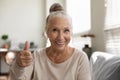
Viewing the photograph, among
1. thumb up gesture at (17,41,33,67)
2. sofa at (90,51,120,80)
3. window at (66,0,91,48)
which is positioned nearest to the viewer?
thumb up gesture at (17,41,33,67)

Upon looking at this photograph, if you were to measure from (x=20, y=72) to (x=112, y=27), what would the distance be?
2.02 meters

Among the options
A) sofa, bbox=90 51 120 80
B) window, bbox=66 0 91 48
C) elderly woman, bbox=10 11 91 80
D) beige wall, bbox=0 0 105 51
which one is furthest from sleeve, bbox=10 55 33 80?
beige wall, bbox=0 0 105 51

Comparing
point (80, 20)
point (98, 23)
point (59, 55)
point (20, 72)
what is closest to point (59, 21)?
point (59, 55)

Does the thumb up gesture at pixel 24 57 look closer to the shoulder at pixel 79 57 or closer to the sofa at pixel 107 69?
the shoulder at pixel 79 57

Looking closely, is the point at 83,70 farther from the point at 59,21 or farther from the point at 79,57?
the point at 59,21

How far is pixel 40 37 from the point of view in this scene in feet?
21.1

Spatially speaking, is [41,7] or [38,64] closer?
[38,64]

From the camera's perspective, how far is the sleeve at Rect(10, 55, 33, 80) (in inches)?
43.0

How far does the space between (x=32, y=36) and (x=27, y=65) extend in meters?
5.36

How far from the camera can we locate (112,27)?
289cm

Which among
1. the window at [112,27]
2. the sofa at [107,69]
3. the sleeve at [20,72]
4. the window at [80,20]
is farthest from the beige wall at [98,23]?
the sleeve at [20,72]

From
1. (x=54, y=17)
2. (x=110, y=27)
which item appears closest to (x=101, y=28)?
(x=110, y=27)

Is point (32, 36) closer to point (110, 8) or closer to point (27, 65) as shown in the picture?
point (110, 8)

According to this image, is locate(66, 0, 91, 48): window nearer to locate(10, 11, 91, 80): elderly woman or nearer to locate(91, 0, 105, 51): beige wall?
locate(91, 0, 105, 51): beige wall
